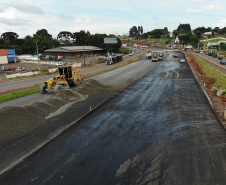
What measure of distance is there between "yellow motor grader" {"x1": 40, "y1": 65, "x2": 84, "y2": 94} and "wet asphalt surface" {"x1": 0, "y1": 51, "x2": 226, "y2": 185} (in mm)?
9229

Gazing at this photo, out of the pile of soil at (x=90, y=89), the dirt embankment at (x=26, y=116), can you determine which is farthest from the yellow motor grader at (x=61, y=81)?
the dirt embankment at (x=26, y=116)

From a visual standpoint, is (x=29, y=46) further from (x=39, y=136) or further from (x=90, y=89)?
(x=39, y=136)

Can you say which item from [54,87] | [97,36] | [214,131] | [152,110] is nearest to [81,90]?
[54,87]

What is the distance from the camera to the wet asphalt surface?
9453 mm

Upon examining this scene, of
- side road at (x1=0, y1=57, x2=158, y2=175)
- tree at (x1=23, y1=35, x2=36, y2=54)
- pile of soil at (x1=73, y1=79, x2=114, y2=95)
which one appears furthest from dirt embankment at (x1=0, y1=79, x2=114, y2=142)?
tree at (x1=23, y1=35, x2=36, y2=54)

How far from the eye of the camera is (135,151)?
1186cm

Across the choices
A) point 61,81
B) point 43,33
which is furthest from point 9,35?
point 61,81

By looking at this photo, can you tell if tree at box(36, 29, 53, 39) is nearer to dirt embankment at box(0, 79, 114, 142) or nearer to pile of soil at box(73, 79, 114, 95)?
pile of soil at box(73, 79, 114, 95)

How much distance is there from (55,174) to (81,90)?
17.3 m

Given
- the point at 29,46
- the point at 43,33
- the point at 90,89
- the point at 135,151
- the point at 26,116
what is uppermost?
the point at 43,33

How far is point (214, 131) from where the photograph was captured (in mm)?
14500

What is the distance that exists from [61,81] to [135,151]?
17.8 m

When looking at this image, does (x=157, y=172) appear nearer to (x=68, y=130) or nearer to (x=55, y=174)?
(x=55, y=174)

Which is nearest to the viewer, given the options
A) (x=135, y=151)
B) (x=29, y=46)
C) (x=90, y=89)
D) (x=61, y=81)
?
(x=135, y=151)
